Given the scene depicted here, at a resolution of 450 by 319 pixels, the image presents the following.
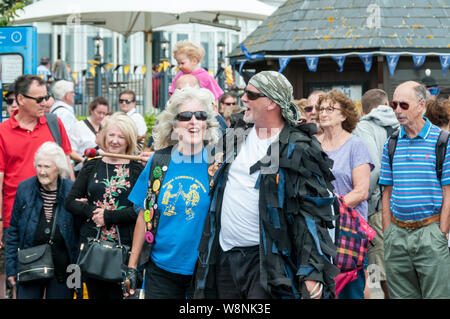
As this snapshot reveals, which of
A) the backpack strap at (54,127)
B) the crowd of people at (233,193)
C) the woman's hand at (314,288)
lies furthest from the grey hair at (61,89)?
the woman's hand at (314,288)

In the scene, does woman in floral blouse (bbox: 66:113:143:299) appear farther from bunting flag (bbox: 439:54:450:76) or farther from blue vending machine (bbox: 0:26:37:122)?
bunting flag (bbox: 439:54:450:76)

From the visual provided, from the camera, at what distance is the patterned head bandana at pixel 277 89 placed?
14.4ft

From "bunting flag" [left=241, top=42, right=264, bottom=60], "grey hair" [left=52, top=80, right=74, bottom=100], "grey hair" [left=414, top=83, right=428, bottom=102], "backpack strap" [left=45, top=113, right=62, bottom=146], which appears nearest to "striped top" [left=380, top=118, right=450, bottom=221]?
"grey hair" [left=414, top=83, right=428, bottom=102]

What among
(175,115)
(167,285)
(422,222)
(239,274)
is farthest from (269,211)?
(422,222)

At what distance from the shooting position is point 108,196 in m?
6.30

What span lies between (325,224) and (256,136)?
2.10 ft

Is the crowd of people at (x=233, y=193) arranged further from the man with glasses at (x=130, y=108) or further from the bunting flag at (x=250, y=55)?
the bunting flag at (x=250, y=55)

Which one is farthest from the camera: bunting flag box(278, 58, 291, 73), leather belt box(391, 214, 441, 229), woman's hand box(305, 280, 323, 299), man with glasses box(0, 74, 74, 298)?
bunting flag box(278, 58, 291, 73)

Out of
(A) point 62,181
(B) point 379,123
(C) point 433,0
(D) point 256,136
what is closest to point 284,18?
(C) point 433,0

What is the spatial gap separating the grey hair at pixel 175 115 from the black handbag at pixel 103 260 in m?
1.18

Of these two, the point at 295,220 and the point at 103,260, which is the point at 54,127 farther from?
the point at 295,220

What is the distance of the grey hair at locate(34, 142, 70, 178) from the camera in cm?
670

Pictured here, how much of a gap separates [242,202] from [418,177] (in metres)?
2.12

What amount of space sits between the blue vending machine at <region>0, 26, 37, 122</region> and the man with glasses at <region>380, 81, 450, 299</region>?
4.36 metres
